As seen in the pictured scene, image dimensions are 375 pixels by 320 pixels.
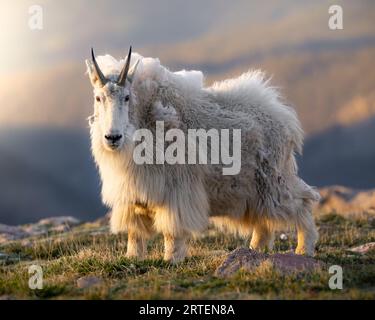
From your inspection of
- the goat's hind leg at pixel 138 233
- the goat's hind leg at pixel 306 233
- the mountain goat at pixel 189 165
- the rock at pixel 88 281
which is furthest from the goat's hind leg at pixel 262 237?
the rock at pixel 88 281

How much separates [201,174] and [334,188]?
27.4 m

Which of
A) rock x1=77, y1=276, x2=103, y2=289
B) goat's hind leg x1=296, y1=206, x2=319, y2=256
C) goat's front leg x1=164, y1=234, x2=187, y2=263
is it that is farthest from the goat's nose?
goat's hind leg x1=296, y1=206, x2=319, y2=256

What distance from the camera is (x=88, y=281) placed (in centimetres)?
812

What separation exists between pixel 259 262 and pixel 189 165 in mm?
2506

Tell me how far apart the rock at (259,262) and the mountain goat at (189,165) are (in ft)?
4.86

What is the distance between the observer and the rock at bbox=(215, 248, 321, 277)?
27.1 feet

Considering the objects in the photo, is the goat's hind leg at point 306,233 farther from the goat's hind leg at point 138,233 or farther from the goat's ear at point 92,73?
the goat's ear at point 92,73

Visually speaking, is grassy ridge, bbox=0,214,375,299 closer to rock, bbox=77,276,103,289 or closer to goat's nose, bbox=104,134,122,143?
rock, bbox=77,276,103,289

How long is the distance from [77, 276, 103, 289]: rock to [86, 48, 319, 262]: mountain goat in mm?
1909

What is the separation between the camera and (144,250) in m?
10.8

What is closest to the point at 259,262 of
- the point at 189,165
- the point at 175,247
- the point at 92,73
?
the point at 175,247

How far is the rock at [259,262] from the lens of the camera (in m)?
8.26
